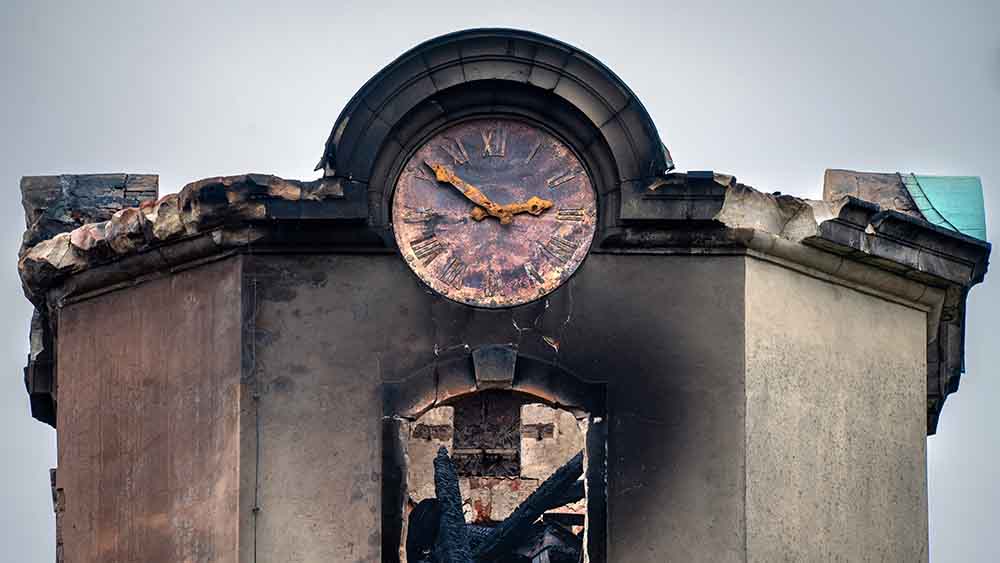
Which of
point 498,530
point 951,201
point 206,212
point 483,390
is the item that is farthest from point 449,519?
point 951,201

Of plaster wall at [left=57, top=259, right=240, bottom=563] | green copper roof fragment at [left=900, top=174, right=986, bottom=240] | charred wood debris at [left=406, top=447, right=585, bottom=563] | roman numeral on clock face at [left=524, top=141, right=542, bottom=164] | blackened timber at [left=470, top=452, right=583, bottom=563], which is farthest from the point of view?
blackened timber at [left=470, top=452, right=583, bottom=563]

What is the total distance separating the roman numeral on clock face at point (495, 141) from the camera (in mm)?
28656

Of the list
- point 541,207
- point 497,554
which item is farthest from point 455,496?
point 541,207

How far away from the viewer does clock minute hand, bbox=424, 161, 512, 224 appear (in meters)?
28.5

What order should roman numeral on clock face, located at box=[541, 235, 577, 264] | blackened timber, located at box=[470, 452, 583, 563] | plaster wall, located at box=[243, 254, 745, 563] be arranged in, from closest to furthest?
1. plaster wall, located at box=[243, 254, 745, 563]
2. roman numeral on clock face, located at box=[541, 235, 577, 264]
3. blackened timber, located at box=[470, 452, 583, 563]

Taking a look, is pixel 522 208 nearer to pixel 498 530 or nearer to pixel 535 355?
pixel 535 355

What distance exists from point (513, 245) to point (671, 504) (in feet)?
8.53

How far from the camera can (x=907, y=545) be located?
29609 mm

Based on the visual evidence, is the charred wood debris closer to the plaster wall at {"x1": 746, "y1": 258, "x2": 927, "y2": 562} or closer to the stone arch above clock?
the plaster wall at {"x1": 746, "y1": 258, "x2": 927, "y2": 562}

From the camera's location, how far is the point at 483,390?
28.2 meters

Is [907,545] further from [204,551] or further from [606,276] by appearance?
[204,551]

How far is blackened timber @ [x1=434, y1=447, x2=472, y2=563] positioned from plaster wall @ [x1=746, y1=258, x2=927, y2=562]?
2.88 meters

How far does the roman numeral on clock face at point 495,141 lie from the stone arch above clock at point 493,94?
0.35 meters

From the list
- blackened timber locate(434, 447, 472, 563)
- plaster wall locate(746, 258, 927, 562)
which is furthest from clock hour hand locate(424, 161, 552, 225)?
blackened timber locate(434, 447, 472, 563)
